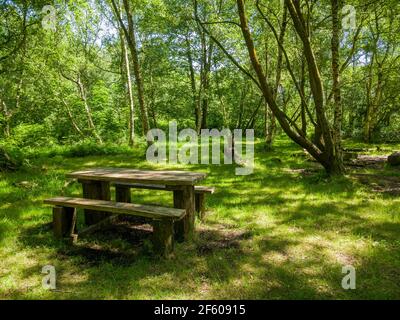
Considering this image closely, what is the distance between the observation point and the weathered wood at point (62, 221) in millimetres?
4898

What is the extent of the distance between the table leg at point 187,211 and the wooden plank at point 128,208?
470 mm

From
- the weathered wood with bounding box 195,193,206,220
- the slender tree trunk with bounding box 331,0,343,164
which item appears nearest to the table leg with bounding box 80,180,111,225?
the weathered wood with bounding box 195,193,206,220

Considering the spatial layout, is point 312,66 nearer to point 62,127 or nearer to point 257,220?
point 257,220

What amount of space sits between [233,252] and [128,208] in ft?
5.47

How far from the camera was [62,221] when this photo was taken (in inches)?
194

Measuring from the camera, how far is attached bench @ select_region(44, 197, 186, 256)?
4.20 metres

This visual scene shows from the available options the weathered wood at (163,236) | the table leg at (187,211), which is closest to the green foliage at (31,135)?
the table leg at (187,211)

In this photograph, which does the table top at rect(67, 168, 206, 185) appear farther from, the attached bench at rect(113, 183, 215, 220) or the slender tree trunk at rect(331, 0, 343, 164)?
the slender tree trunk at rect(331, 0, 343, 164)

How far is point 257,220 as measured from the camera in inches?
228

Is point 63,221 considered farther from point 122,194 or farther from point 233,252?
point 233,252

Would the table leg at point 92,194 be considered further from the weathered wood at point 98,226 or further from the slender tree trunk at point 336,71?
the slender tree trunk at point 336,71
